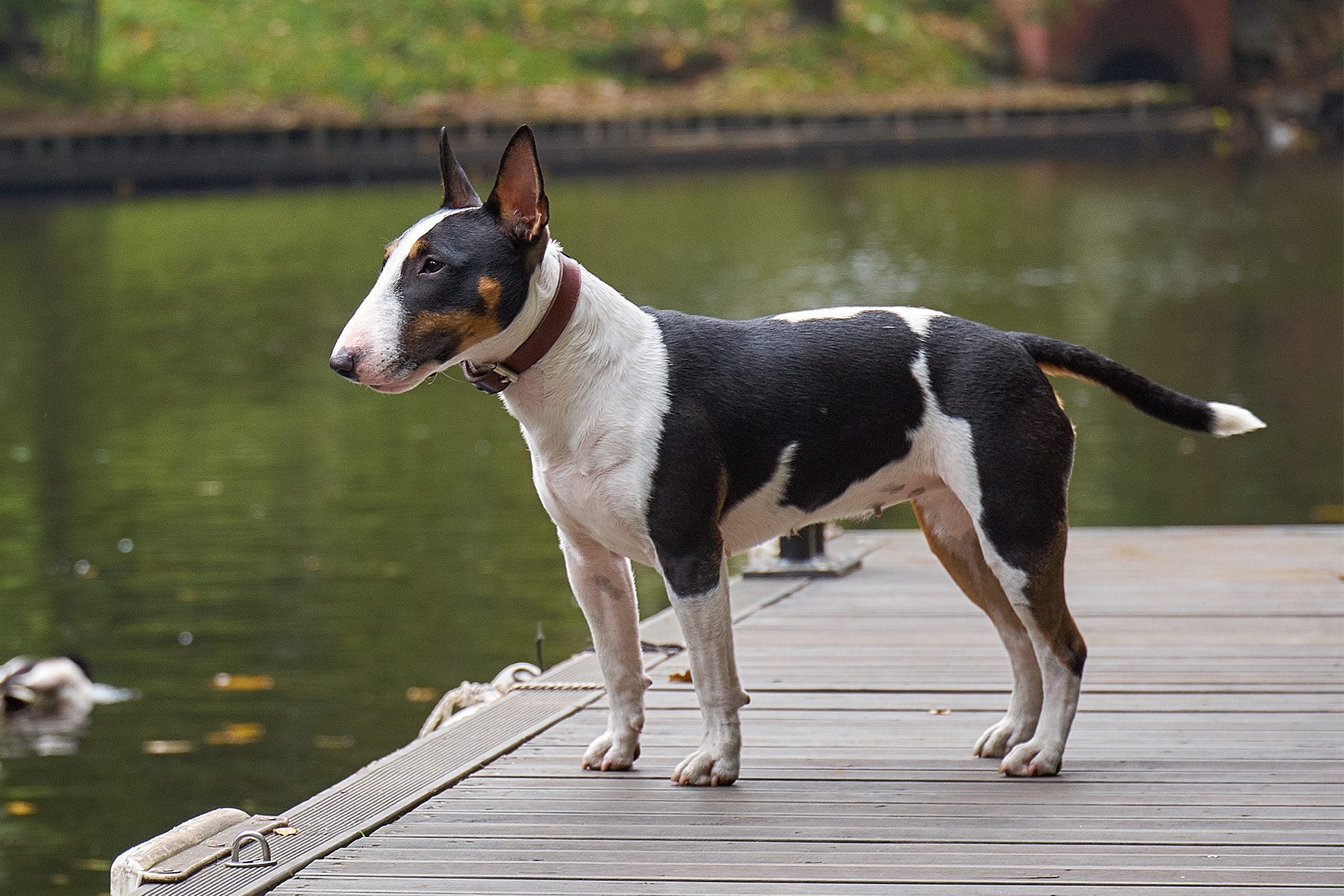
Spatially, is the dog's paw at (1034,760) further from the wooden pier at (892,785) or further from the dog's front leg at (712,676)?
the dog's front leg at (712,676)

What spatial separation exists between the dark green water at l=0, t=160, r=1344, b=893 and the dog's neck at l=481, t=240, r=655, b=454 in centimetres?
288

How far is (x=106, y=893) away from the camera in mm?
6004

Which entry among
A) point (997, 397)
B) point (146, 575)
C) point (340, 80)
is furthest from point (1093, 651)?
point (340, 80)

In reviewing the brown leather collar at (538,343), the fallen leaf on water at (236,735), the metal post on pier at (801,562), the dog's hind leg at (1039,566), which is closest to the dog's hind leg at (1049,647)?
the dog's hind leg at (1039,566)

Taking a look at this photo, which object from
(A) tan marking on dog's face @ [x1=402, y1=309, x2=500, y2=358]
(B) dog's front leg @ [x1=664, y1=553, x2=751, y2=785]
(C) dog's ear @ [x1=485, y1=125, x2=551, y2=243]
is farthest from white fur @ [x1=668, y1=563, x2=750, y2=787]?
(C) dog's ear @ [x1=485, y1=125, x2=551, y2=243]

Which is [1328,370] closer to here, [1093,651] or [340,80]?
[1093,651]

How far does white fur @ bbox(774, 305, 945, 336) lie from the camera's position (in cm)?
428

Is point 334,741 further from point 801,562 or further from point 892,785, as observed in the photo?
point 892,785

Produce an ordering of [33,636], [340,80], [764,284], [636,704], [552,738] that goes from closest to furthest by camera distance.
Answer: [636,704] < [552,738] < [33,636] < [764,284] < [340,80]

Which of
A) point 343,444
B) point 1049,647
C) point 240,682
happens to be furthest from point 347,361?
point 343,444

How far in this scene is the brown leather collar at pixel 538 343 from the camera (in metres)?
4.07

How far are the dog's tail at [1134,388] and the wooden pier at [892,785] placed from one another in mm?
773

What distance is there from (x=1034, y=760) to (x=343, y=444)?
32.9 feet

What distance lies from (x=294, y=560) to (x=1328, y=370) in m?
9.48
